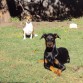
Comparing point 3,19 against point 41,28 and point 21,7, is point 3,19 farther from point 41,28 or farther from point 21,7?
point 41,28

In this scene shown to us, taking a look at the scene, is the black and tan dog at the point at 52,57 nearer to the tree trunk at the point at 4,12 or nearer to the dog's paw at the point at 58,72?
the dog's paw at the point at 58,72

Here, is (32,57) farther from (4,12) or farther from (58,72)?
(4,12)

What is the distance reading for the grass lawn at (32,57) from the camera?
811 centimetres

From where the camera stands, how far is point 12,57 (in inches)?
387

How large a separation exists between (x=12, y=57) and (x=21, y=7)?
9.03 meters

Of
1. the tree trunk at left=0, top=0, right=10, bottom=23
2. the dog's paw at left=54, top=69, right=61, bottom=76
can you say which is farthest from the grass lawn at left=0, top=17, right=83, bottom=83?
the tree trunk at left=0, top=0, right=10, bottom=23

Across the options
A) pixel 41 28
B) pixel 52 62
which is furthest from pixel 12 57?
pixel 41 28

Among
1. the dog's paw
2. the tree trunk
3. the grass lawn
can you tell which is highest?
the dog's paw

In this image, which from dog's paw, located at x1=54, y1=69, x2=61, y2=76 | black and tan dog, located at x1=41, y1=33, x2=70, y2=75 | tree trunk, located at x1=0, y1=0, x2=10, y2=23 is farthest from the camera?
tree trunk, located at x1=0, y1=0, x2=10, y2=23

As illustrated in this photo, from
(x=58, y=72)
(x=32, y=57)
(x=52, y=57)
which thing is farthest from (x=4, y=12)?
(x=58, y=72)

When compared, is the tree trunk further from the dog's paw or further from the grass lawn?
the dog's paw

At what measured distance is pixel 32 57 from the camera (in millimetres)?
9750

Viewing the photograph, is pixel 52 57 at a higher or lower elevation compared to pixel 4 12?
higher

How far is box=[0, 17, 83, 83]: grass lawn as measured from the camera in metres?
8.11
